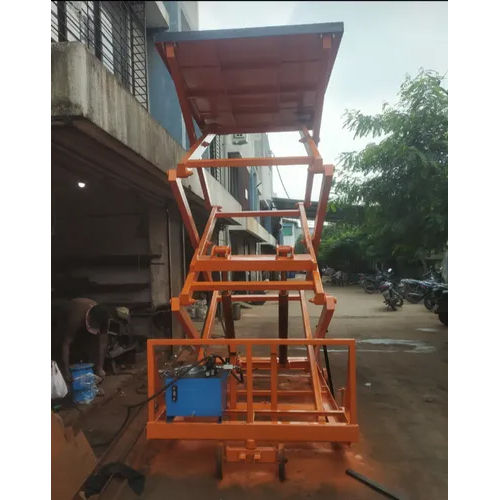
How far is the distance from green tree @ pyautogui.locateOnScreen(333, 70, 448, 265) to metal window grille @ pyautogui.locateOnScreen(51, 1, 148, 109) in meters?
3.74

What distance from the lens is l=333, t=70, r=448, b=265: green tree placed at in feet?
20.5

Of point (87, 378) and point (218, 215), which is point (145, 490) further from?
point (218, 215)

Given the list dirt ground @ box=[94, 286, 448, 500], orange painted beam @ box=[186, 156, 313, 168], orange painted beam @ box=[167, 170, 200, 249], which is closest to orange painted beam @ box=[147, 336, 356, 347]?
dirt ground @ box=[94, 286, 448, 500]

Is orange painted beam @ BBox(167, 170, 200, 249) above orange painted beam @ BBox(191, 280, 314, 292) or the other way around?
above

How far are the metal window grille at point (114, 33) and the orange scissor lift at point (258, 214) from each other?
5.24ft

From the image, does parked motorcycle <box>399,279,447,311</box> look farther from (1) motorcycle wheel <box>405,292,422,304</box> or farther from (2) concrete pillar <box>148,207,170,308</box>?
(2) concrete pillar <box>148,207,170,308</box>

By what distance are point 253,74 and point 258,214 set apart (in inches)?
61.7

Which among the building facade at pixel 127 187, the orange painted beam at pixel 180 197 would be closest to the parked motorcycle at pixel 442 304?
the building facade at pixel 127 187

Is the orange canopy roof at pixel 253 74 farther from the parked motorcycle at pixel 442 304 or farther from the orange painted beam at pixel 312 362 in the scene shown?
the parked motorcycle at pixel 442 304

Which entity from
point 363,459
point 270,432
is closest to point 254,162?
point 270,432

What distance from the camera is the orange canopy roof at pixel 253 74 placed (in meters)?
3.25

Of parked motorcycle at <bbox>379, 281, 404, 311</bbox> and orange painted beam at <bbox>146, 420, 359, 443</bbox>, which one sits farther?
parked motorcycle at <bbox>379, 281, 404, 311</bbox>

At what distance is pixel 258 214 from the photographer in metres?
4.66

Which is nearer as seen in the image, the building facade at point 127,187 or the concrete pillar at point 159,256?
the building facade at point 127,187
